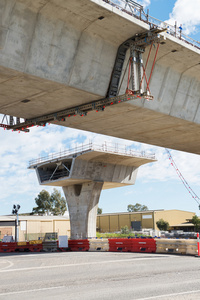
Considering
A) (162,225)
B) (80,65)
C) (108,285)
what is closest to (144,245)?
(80,65)

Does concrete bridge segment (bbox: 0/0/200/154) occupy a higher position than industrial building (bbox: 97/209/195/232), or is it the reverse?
concrete bridge segment (bbox: 0/0/200/154)

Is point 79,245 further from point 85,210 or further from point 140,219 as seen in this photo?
point 140,219

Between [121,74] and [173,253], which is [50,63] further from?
[173,253]

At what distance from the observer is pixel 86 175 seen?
51.7 metres

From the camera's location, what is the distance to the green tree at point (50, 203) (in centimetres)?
12862

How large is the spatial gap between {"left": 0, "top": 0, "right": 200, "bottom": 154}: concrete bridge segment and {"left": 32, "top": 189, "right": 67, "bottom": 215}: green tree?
106085 mm

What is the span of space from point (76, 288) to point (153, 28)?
12.4 m

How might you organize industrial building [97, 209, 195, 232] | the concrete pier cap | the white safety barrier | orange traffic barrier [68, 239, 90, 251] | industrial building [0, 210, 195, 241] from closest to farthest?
the white safety barrier < orange traffic barrier [68, 239, 90, 251] < the concrete pier cap < industrial building [0, 210, 195, 241] < industrial building [97, 209, 195, 232]

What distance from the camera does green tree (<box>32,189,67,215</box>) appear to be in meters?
129

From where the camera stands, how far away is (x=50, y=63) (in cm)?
1680

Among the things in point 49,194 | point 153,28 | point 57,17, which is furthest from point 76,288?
point 49,194

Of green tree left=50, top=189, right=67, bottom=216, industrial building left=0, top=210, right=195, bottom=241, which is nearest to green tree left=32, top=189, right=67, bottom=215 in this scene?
green tree left=50, top=189, right=67, bottom=216

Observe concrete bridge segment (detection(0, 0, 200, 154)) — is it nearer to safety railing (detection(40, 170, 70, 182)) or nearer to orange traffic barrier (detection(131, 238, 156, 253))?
orange traffic barrier (detection(131, 238, 156, 253))

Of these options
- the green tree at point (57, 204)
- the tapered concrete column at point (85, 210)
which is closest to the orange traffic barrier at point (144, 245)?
the tapered concrete column at point (85, 210)
